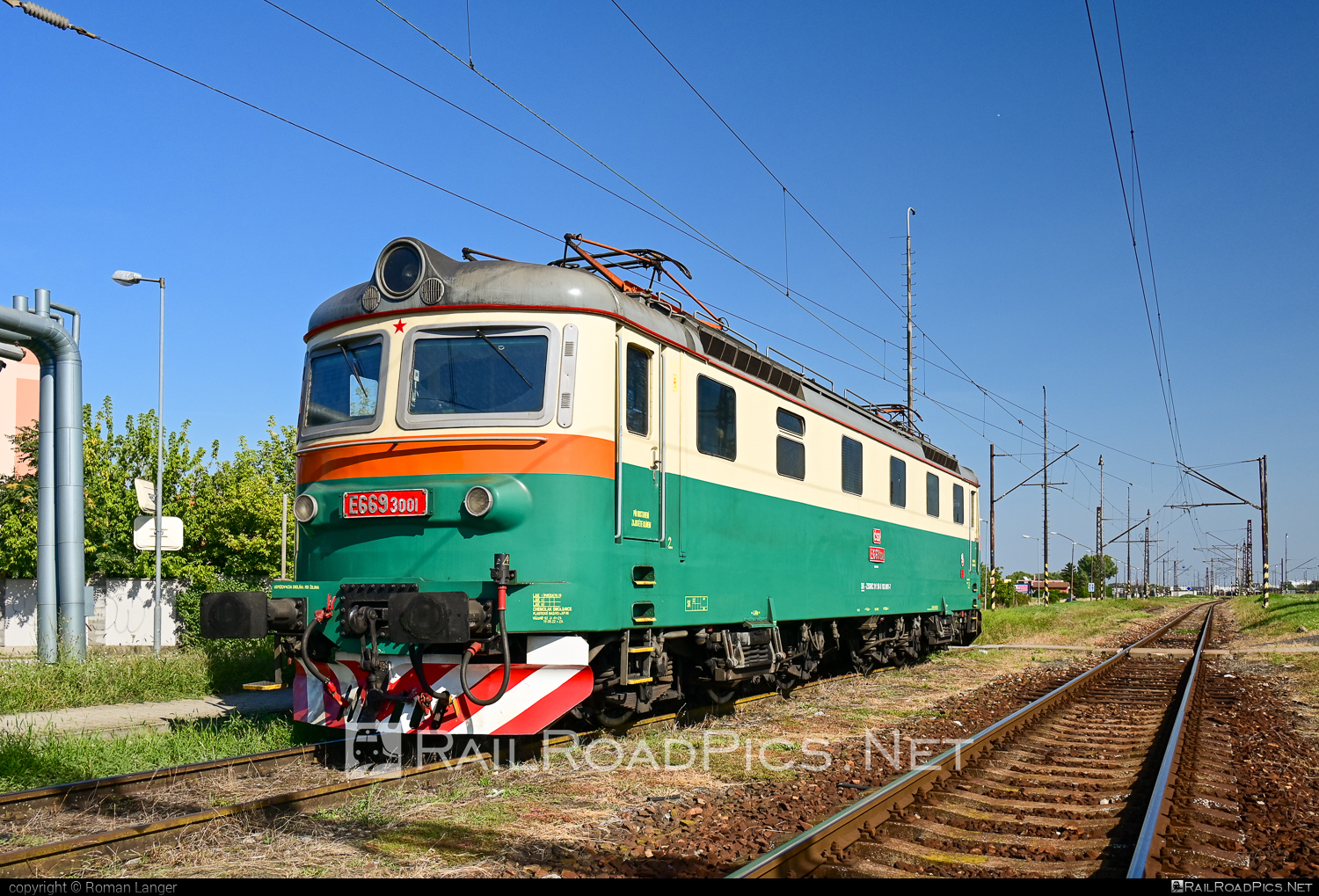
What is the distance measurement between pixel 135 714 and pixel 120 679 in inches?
62.2

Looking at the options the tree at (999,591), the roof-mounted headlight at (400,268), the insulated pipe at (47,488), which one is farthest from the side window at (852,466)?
the tree at (999,591)

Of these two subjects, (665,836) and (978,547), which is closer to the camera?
(665,836)

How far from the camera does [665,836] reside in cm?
623

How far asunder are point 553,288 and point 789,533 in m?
4.44

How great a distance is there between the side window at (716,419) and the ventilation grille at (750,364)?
0.32 meters

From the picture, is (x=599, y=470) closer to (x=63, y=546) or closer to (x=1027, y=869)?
(x=1027, y=869)

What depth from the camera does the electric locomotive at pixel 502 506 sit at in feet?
26.3

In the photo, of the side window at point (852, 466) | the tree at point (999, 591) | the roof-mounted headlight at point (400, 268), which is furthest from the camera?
the tree at point (999, 591)

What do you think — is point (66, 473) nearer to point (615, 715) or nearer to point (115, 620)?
point (615, 715)

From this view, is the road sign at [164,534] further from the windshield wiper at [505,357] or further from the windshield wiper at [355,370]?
the windshield wiper at [505,357]

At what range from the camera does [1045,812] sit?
6973 mm

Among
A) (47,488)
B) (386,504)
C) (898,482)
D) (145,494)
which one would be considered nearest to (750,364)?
(386,504)
